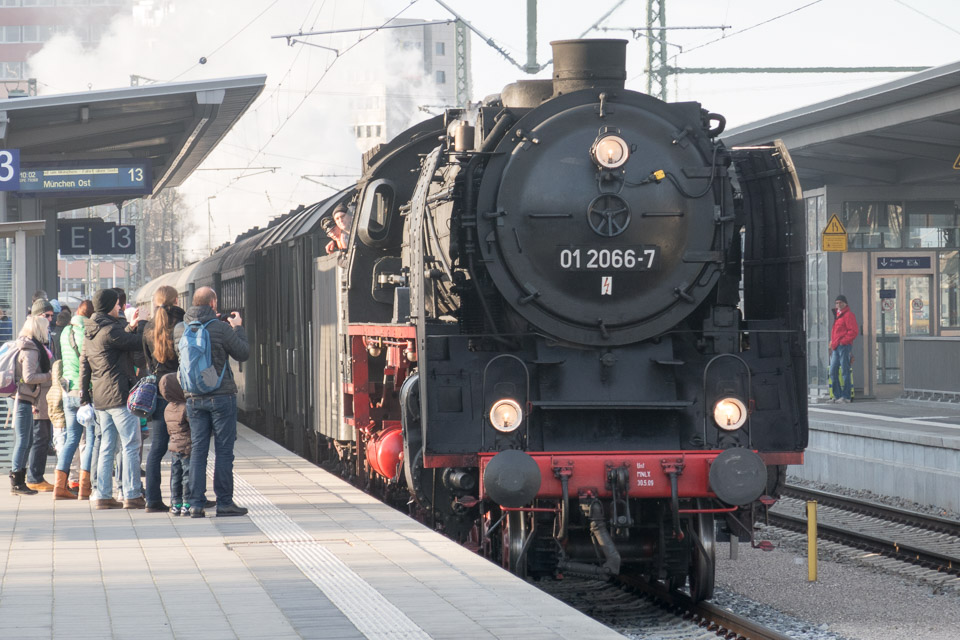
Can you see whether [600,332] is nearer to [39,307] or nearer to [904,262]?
[39,307]

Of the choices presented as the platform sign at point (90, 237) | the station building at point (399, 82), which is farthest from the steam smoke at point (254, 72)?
the platform sign at point (90, 237)

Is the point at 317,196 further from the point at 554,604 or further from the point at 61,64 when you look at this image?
the point at 554,604

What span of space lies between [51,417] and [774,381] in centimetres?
600

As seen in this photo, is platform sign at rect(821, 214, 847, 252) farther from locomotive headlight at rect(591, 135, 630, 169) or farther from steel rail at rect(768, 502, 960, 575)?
locomotive headlight at rect(591, 135, 630, 169)

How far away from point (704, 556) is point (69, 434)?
5.29 m

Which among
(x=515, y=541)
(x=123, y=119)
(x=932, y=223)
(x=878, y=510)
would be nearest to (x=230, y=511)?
(x=515, y=541)

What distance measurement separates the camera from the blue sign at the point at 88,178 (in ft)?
46.8

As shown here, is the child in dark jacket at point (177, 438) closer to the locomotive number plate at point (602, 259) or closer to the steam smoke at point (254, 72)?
the locomotive number plate at point (602, 259)

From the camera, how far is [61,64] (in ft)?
280

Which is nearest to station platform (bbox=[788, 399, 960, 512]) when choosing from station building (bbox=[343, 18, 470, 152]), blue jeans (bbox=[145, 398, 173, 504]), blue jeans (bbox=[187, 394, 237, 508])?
blue jeans (bbox=[187, 394, 237, 508])

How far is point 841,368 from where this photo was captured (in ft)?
62.8

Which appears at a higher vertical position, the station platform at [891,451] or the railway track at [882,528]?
the station platform at [891,451]

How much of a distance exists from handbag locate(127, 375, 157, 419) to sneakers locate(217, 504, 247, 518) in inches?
35.6

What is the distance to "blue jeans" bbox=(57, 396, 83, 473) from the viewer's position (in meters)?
9.95
